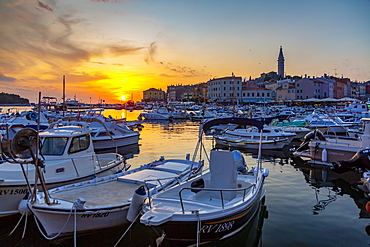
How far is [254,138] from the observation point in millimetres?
24391

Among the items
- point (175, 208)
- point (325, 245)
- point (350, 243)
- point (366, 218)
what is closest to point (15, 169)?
point (175, 208)

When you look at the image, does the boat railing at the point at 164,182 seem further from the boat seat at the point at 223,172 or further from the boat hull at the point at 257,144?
the boat hull at the point at 257,144

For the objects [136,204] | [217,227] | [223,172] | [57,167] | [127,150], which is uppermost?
[223,172]

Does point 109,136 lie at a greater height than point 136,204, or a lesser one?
lesser

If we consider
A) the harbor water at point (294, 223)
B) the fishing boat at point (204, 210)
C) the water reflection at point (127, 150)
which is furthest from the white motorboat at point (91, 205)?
the water reflection at point (127, 150)

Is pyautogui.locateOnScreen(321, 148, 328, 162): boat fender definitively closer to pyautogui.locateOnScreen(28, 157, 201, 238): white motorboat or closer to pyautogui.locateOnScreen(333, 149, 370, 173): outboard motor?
pyautogui.locateOnScreen(333, 149, 370, 173): outboard motor

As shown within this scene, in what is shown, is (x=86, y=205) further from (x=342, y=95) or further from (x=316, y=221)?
(x=342, y=95)

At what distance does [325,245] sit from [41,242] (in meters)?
7.94

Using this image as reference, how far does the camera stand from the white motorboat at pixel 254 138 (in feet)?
76.0

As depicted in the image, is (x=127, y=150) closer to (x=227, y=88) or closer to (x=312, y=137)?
(x=312, y=137)

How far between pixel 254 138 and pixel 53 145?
683 inches

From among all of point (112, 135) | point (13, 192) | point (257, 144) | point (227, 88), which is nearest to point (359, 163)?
point (257, 144)

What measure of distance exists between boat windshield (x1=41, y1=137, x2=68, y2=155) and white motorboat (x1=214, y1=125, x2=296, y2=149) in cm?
1554

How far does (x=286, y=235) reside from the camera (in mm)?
8453
